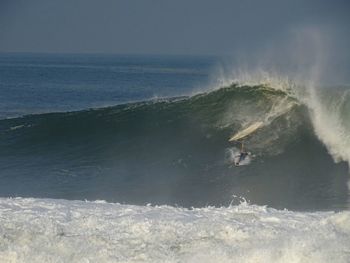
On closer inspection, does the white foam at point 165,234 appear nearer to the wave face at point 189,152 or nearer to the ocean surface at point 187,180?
the ocean surface at point 187,180

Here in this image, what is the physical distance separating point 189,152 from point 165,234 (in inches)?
298

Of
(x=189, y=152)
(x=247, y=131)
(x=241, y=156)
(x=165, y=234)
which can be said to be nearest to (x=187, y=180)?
(x=241, y=156)

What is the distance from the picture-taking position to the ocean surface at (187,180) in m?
5.70

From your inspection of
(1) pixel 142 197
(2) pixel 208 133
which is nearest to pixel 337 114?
(2) pixel 208 133

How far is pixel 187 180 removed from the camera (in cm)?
1146

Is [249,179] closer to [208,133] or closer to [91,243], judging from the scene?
[208,133]

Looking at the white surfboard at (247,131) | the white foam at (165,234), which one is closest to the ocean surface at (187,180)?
the white foam at (165,234)

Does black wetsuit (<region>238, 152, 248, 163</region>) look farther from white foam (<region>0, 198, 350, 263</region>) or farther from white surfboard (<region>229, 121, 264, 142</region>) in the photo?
white foam (<region>0, 198, 350, 263</region>)

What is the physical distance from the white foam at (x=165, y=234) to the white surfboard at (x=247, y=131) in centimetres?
683

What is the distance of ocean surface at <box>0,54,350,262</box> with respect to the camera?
5.70m

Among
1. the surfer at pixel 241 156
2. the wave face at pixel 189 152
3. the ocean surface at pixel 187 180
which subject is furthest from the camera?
the surfer at pixel 241 156

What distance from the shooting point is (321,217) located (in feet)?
22.9

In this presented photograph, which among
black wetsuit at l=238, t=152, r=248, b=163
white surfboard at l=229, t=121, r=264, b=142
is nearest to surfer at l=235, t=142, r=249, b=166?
black wetsuit at l=238, t=152, r=248, b=163

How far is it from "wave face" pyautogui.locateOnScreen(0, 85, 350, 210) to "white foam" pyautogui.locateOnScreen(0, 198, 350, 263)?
3046 millimetres
